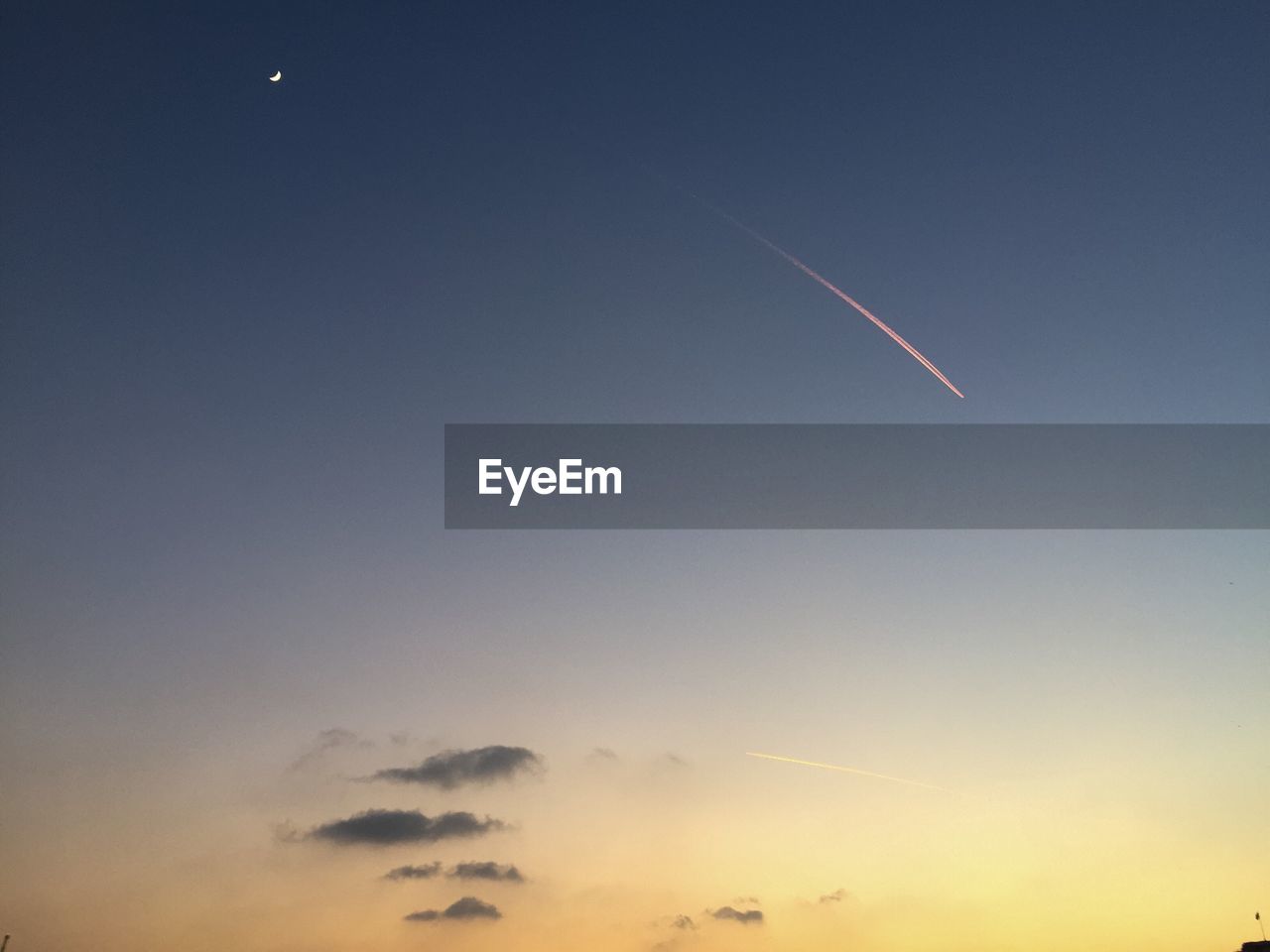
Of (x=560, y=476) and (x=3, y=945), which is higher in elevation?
(x=560, y=476)

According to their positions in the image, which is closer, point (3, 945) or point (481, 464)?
point (481, 464)

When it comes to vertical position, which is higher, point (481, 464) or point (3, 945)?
point (481, 464)

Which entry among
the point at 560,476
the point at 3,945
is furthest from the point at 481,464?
the point at 3,945

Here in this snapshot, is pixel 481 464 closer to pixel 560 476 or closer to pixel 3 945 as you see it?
pixel 560 476

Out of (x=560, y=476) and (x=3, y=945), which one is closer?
(x=560, y=476)
